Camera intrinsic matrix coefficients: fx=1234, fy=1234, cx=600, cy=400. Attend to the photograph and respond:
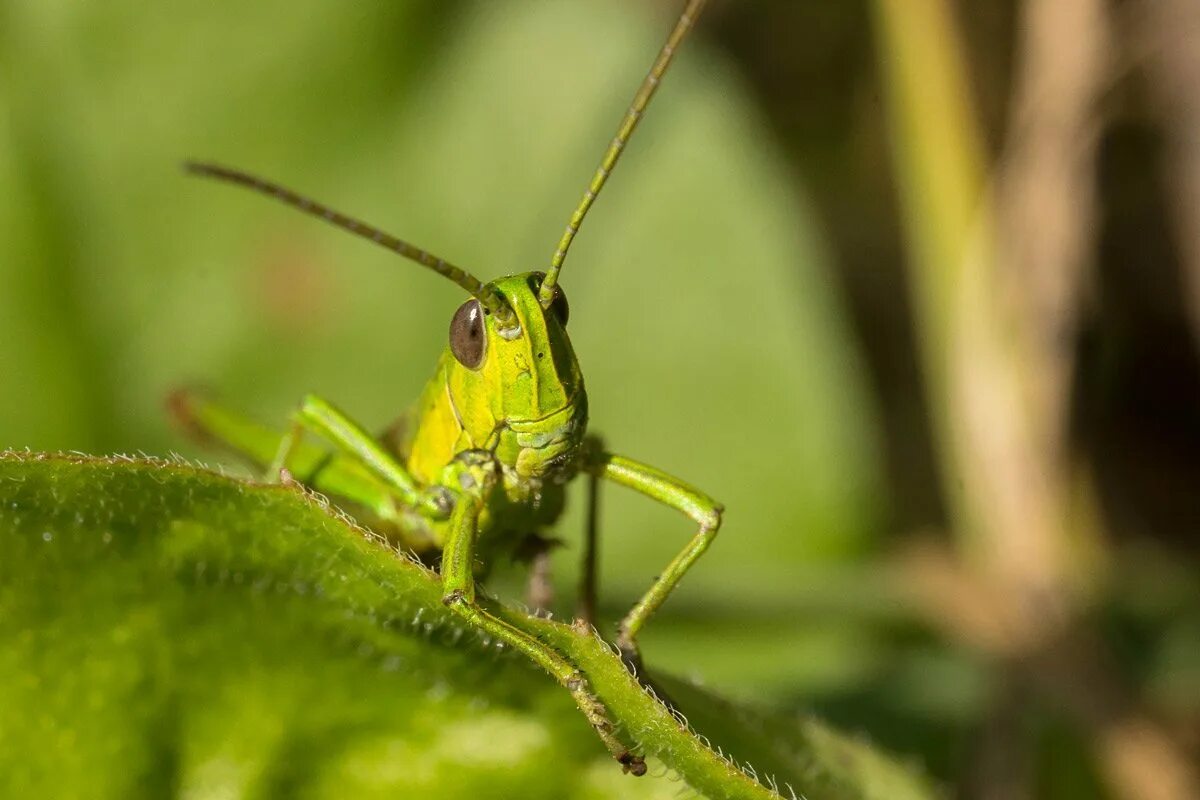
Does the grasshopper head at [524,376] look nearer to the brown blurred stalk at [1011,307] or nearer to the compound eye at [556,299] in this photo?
the compound eye at [556,299]

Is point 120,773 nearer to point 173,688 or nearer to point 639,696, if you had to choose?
point 173,688

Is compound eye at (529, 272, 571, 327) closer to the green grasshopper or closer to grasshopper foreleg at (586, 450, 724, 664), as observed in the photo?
the green grasshopper

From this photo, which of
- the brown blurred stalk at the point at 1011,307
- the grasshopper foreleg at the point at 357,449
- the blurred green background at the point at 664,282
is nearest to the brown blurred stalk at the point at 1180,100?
the blurred green background at the point at 664,282

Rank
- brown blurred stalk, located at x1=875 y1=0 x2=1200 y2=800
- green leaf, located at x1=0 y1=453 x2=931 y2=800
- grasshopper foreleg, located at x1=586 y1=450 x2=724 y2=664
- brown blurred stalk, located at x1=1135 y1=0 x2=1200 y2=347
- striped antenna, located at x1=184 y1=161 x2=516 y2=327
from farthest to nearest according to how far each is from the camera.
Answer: brown blurred stalk, located at x1=1135 y1=0 x2=1200 y2=347 < brown blurred stalk, located at x1=875 y1=0 x2=1200 y2=800 < grasshopper foreleg, located at x1=586 y1=450 x2=724 y2=664 < striped antenna, located at x1=184 y1=161 x2=516 y2=327 < green leaf, located at x1=0 y1=453 x2=931 y2=800

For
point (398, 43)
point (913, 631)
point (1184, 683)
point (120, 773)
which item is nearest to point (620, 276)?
point (398, 43)

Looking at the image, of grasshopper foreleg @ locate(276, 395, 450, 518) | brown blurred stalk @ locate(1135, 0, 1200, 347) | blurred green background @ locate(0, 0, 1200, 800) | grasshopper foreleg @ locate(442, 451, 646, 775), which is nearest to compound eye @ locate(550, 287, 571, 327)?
grasshopper foreleg @ locate(276, 395, 450, 518)
